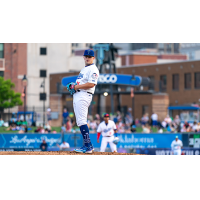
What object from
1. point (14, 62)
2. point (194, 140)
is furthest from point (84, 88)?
point (14, 62)

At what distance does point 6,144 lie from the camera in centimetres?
2133

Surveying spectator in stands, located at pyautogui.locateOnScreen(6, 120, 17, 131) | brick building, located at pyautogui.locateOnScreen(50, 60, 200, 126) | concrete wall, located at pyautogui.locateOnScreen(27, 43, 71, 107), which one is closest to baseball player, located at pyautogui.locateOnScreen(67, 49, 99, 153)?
spectator in stands, located at pyautogui.locateOnScreen(6, 120, 17, 131)

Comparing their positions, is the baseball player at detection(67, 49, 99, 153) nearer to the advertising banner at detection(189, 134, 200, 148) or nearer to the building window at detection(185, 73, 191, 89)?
the advertising banner at detection(189, 134, 200, 148)

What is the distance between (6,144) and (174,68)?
37.0 m

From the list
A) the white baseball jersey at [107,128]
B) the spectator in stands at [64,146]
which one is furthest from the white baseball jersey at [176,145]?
the white baseball jersey at [107,128]

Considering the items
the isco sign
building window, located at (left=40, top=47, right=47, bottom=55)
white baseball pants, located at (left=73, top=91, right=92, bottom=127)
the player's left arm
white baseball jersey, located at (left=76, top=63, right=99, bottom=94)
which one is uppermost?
building window, located at (left=40, top=47, right=47, bottom=55)

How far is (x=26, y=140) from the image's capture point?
21.5 m

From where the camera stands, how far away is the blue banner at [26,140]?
840 inches

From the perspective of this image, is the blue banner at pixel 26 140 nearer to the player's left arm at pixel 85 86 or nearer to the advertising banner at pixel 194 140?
the advertising banner at pixel 194 140

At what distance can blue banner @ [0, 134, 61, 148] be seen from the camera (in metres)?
21.3

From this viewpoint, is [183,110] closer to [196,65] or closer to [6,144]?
[196,65]

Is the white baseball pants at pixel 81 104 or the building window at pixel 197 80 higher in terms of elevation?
the building window at pixel 197 80

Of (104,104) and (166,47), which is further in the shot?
(166,47)

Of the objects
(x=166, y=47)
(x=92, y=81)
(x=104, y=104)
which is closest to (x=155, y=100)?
(x=104, y=104)
